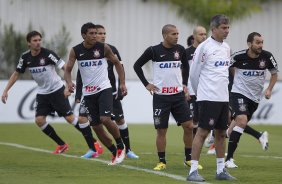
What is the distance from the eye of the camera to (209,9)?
38.7 m

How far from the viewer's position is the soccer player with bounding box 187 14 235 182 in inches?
496

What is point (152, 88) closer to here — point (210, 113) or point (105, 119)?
point (105, 119)

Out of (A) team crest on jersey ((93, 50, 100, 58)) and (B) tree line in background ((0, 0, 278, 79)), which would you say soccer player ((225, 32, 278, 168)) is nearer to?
(A) team crest on jersey ((93, 50, 100, 58))

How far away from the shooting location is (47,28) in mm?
38875

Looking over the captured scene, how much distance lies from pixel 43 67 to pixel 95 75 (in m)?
3.11

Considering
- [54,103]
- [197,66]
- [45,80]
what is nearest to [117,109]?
[54,103]

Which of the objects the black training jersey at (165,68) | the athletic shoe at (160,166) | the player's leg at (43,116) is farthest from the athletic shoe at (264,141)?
the player's leg at (43,116)

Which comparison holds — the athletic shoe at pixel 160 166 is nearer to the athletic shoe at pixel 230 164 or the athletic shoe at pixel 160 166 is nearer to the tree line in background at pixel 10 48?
the athletic shoe at pixel 230 164

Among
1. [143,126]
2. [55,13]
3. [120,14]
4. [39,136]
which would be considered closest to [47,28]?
[55,13]

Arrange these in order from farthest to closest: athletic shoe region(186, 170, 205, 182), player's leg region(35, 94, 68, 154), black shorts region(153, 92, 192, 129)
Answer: player's leg region(35, 94, 68, 154) < black shorts region(153, 92, 192, 129) < athletic shoe region(186, 170, 205, 182)

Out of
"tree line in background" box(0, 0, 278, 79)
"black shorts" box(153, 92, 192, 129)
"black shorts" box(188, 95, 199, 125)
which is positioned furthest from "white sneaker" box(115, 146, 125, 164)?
"tree line in background" box(0, 0, 278, 79)

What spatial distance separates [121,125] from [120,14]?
74.9 ft

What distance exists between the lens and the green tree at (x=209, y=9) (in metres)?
38.5

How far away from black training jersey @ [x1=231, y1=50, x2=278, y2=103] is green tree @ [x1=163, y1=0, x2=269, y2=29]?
2268 centimetres
